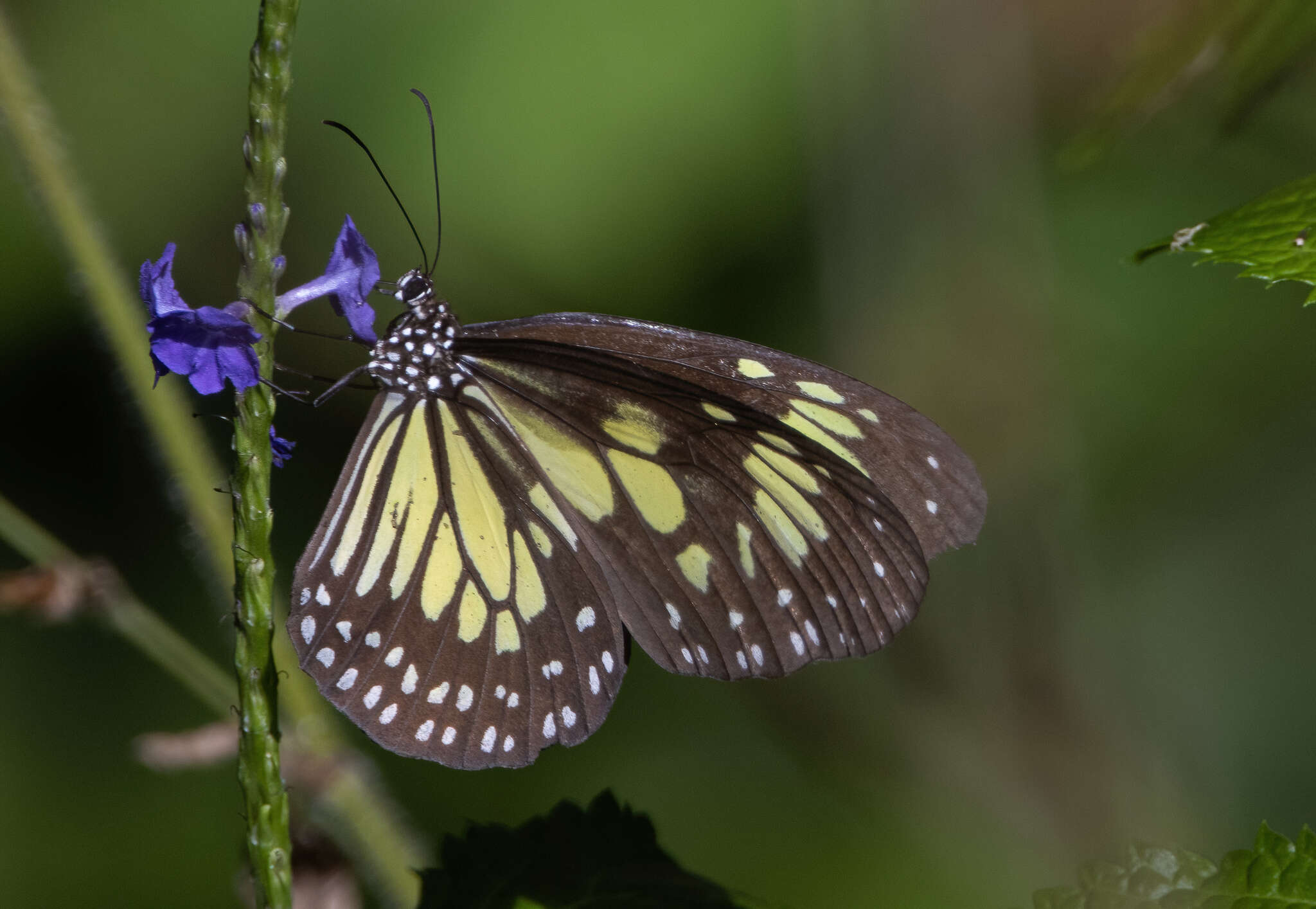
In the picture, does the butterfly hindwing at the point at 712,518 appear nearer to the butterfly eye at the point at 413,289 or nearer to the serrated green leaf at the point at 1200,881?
the butterfly eye at the point at 413,289

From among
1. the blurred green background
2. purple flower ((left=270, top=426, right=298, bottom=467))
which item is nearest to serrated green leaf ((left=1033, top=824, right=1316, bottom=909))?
purple flower ((left=270, top=426, right=298, bottom=467))

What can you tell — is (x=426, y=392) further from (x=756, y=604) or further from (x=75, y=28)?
(x=75, y=28)

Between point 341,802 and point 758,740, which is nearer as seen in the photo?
point 341,802

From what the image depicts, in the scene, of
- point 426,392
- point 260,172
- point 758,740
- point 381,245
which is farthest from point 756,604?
point 381,245

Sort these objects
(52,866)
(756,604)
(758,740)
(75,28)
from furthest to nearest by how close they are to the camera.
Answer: (758,740) → (75,28) → (52,866) → (756,604)

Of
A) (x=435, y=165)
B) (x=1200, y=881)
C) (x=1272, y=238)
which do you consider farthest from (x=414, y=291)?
(x=1200, y=881)
